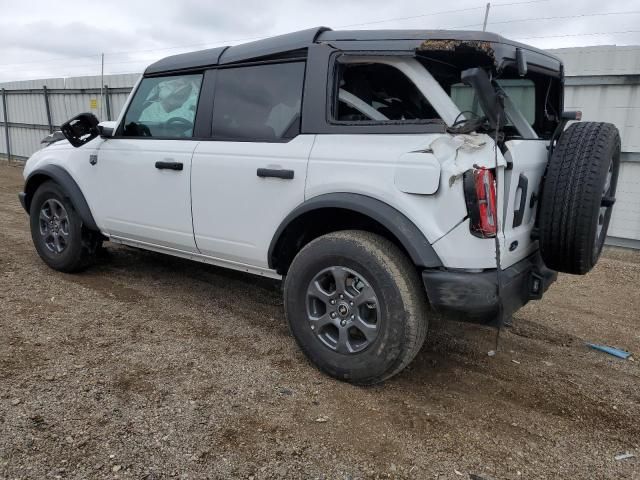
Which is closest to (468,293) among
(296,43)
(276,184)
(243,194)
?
(276,184)

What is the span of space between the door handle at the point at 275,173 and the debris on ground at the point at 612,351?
2.58 meters

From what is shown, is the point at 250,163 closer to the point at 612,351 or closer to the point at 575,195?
the point at 575,195

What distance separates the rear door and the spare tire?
137cm

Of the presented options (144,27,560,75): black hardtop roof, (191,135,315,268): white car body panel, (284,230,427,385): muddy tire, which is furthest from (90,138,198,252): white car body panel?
(284,230,427,385): muddy tire

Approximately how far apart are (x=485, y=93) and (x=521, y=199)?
648 millimetres

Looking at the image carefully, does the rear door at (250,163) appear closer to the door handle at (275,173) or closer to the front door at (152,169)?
the door handle at (275,173)

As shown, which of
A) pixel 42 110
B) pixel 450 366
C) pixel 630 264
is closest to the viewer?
pixel 450 366

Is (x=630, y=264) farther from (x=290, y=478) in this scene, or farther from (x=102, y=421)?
(x=102, y=421)

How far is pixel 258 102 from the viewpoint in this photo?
3.34 m

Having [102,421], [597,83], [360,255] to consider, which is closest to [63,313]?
[102,421]

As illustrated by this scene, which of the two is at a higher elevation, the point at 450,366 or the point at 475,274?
the point at 475,274

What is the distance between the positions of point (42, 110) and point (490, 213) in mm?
15804

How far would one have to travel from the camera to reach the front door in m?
3.66

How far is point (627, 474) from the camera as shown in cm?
228
